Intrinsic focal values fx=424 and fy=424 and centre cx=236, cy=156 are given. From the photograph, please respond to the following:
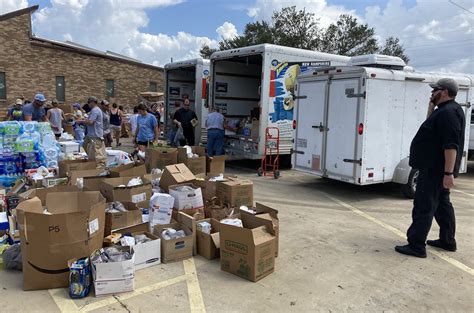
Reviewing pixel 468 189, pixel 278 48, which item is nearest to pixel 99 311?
pixel 278 48

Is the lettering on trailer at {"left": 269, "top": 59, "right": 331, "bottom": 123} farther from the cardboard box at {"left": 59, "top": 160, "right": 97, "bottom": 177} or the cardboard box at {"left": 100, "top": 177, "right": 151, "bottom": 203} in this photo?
the cardboard box at {"left": 100, "top": 177, "right": 151, "bottom": 203}

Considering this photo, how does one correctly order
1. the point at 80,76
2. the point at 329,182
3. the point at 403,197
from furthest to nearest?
the point at 80,76 → the point at 329,182 → the point at 403,197

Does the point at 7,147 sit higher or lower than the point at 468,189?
higher

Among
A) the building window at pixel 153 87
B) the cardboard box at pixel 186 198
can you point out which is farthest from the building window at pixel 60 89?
the cardboard box at pixel 186 198

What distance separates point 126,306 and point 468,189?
26.8 ft

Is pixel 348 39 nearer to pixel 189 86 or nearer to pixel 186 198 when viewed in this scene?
pixel 189 86

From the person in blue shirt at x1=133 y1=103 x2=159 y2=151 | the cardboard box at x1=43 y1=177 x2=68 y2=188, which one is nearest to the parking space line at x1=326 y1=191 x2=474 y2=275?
the person in blue shirt at x1=133 y1=103 x2=159 y2=151

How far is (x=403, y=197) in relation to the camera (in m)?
7.99

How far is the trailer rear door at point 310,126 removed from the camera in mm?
8164

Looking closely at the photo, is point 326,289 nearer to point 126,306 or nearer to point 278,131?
point 126,306

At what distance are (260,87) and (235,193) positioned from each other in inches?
188

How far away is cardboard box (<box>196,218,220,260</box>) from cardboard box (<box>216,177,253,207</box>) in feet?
2.66

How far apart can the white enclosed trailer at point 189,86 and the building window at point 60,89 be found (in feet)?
50.9

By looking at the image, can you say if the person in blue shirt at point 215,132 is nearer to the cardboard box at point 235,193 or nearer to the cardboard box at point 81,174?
the cardboard box at point 81,174
